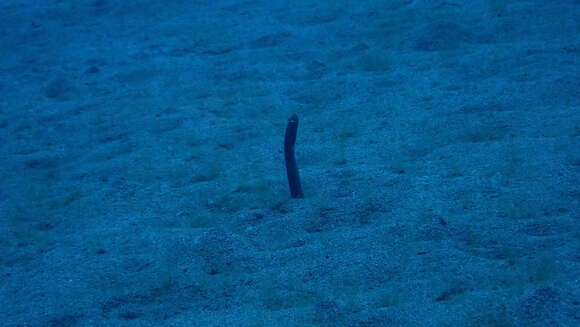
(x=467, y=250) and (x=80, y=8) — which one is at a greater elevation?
(x=80, y=8)

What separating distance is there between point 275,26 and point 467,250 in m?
3.75

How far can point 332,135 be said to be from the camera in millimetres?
3711

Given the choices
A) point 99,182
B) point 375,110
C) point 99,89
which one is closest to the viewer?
point 99,182

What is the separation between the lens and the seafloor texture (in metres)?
2.36

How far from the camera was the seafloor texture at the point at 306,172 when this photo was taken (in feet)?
7.73

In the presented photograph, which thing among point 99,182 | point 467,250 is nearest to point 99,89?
point 99,182

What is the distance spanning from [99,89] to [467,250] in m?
3.56

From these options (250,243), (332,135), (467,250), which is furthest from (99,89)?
(467,250)

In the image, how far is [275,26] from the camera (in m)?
5.64

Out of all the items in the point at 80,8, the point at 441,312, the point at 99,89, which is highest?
the point at 80,8

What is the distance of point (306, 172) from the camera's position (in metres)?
3.31

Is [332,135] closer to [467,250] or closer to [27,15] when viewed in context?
[467,250]

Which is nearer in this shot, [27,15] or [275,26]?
[275,26]

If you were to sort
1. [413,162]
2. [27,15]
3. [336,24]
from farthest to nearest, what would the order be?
[27,15] → [336,24] → [413,162]
